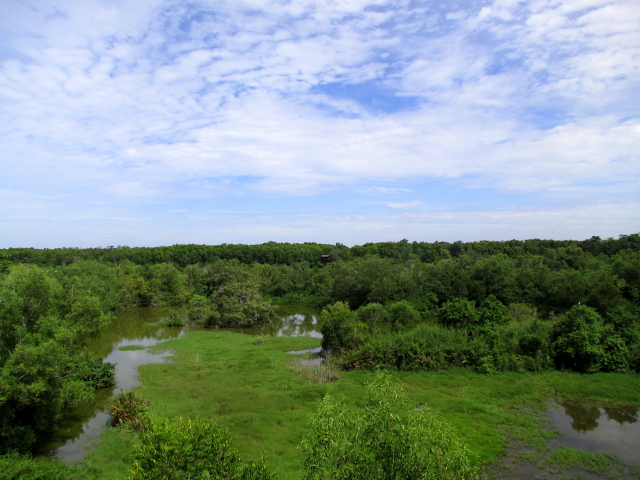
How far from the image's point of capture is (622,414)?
1568 centimetres

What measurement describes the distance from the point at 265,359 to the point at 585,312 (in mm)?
20093

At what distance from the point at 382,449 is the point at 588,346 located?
788 inches

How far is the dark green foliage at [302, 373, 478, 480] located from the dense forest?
11.7 m

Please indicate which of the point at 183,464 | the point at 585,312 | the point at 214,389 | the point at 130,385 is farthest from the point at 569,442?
the point at 130,385

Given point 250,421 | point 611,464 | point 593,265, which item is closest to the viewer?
point 611,464

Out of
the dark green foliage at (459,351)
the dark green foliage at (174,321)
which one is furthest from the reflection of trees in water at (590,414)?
the dark green foliage at (174,321)

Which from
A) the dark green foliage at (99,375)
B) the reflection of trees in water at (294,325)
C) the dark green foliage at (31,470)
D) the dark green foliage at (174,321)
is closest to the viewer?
the dark green foliage at (31,470)

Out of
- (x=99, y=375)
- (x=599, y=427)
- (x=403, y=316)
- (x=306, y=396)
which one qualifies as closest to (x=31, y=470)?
(x=306, y=396)

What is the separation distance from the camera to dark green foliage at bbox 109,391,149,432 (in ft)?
48.5

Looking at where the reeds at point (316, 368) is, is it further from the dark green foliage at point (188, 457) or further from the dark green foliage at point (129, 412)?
the dark green foliage at point (188, 457)

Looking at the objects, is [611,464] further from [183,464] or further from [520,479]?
[183,464]

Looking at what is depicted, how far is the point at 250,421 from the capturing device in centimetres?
1533

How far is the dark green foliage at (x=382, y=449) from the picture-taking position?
5.91 m

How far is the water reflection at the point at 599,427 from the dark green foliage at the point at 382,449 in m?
10.6
